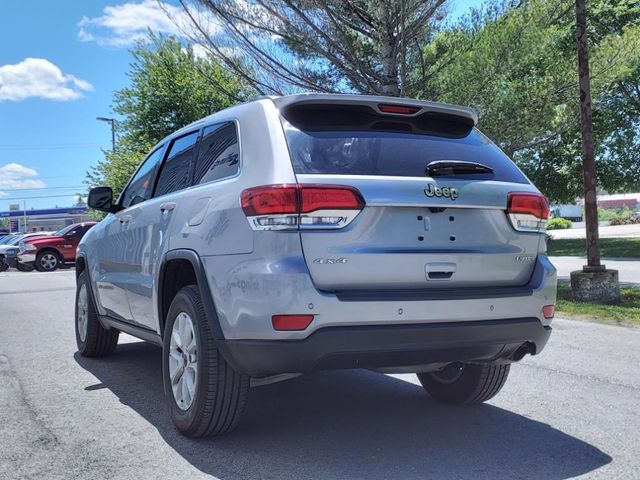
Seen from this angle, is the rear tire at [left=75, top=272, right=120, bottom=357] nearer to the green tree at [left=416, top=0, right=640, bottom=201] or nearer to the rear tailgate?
the rear tailgate

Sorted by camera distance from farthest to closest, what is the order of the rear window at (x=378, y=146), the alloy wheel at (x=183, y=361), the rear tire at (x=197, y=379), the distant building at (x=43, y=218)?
1. the distant building at (x=43, y=218)
2. the alloy wheel at (x=183, y=361)
3. the rear tire at (x=197, y=379)
4. the rear window at (x=378, y=146)

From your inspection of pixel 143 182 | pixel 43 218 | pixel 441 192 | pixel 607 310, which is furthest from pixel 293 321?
A: pixel 43 218

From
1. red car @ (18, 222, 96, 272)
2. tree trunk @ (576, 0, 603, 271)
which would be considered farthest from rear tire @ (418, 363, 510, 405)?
red car @ (18, 222, 96, 272)

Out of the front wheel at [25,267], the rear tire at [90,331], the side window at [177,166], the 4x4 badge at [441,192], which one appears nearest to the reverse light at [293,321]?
the 4x4 badge at [441,192]

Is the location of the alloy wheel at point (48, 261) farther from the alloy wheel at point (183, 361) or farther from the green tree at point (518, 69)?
the alloy wheel at point (183, 361)

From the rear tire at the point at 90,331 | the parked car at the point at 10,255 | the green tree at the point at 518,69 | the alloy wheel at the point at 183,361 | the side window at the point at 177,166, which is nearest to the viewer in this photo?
the alloy wheel at the point at 183,361

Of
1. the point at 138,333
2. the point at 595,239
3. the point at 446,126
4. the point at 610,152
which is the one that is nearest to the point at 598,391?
the point at 446,126

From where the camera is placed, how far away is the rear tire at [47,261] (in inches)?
920

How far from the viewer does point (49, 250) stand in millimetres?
23562

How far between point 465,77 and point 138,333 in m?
9.14

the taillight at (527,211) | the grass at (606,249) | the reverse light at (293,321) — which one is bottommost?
the grass at (606,249)

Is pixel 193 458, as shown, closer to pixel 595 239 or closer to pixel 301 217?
pixel 301 217

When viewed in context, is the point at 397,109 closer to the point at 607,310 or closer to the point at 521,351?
the point at 521,351

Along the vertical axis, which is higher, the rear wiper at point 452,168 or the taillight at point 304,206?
the rear wiper at point 452,168
